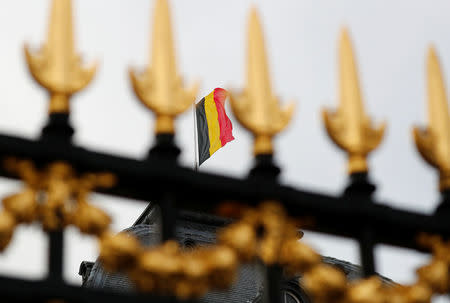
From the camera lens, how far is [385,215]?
7602mm

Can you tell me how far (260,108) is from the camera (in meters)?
7.35

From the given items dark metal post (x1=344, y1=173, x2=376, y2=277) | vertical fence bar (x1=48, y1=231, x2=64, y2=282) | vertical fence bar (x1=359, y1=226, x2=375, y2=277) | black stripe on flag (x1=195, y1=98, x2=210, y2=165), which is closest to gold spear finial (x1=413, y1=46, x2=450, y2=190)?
dark metal post (x1=344, y1=173, x2=376, y2=277)

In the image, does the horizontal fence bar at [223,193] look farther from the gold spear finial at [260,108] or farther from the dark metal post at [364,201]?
the gold spear finial at [260,108]

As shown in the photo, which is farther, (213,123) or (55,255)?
(213,123)

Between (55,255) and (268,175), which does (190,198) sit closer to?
(268,175)

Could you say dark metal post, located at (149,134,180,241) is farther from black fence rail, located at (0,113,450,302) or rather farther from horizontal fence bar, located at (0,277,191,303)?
horizontal fence bar, located at (0,277,191,303)

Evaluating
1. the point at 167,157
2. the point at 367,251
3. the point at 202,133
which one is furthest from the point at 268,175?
the point at 202,133

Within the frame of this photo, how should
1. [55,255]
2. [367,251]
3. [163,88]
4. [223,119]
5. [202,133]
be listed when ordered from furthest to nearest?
[202,133], [223,119], [367,251], [163,88], [55,255]

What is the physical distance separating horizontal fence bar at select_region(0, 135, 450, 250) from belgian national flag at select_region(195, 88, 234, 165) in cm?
2210

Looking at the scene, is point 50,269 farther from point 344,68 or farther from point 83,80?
point 344,68

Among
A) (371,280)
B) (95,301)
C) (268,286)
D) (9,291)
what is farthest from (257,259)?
(9,291)

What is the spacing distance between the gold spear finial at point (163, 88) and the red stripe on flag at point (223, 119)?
22451 millimetres

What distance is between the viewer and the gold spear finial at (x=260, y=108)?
A: 731 cm

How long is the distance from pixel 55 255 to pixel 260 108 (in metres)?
1.67
